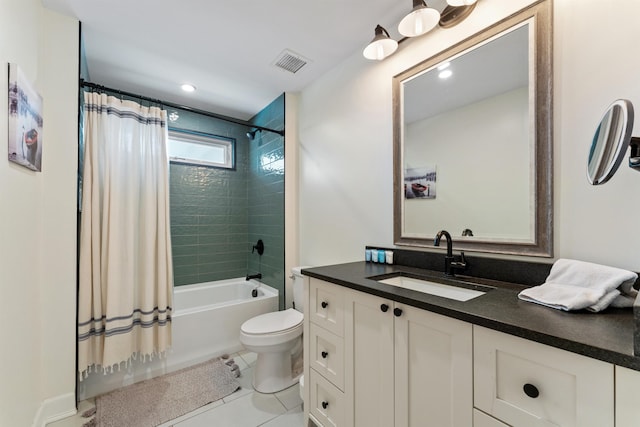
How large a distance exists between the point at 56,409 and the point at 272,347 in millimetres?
1334

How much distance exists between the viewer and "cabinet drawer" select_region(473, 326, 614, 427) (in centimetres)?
57

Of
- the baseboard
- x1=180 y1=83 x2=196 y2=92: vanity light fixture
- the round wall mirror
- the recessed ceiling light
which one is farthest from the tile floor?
x1=180 y1=83 x2=196 y2=92: vanity light fixture

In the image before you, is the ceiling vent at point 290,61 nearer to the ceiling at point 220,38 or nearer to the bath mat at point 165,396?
the ceiling at point 220,38

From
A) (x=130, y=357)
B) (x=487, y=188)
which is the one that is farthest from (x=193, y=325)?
(x=487, y=188)

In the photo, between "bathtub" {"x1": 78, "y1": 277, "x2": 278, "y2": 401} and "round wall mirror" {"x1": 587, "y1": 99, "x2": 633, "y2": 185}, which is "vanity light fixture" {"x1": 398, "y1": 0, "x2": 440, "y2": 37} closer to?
"round wall mirror" {"x1": 587, "y1": 99, "x2": 633, "y2": 185}

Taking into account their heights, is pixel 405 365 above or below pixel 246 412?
above

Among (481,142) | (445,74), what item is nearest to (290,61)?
(445,74)

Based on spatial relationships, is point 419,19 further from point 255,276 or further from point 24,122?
point 255,276

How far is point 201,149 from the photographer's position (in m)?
3.13

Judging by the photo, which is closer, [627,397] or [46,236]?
[627,397]

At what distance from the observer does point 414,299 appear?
3.02 feet

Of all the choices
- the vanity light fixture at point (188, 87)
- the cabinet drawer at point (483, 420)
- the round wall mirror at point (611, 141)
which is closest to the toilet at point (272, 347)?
the cabinet drawer at point (483, 420)

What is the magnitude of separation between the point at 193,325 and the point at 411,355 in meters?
1.98

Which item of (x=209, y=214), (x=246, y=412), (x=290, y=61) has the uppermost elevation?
(x=290, y=61)
